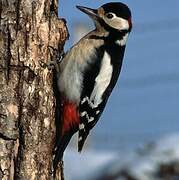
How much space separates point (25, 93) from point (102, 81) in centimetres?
81

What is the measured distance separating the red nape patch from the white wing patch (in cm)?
15

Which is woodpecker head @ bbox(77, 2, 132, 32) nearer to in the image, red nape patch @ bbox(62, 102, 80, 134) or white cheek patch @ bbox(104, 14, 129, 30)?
white cheek patch @ bbox(104, 14, 129, 30)

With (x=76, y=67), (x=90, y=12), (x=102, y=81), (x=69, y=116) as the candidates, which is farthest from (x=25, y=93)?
(x=90, y=12)

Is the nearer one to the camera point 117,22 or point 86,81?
point 86,81

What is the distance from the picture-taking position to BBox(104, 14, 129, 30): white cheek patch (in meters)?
5.52

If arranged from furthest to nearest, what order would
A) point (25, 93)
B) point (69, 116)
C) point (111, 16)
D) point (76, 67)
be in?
point (111, 16) → point (76, 67) → point (69, 116) → point (25, 93)

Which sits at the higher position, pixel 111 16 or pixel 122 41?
pixel 111 16

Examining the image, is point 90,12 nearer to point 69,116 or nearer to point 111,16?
point 111,16

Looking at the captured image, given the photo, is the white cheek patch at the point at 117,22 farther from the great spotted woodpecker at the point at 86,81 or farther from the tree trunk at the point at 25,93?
the tree trunk at the point at 25,93

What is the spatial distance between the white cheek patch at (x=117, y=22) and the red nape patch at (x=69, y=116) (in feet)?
2.40

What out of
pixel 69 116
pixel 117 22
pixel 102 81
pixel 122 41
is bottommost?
pixel 69 116

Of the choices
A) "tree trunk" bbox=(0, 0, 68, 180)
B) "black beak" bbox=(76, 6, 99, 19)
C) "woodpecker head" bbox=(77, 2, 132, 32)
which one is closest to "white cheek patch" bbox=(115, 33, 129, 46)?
"woodpecker head" bbox=(77, 2, 132, 32)

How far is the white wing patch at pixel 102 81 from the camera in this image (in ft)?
17.1

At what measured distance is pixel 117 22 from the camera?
5.54 meters
